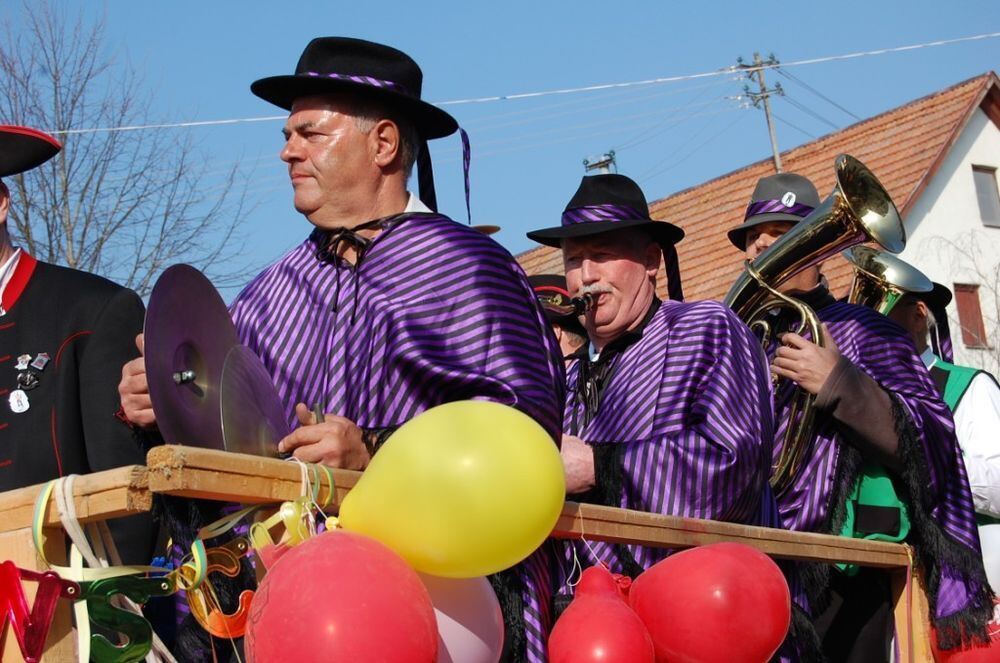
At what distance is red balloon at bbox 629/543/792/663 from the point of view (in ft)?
9.57

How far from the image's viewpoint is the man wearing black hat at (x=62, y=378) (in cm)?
388

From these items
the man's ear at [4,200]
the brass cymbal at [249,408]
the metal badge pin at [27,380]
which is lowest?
the brass cymbal at [249,408]

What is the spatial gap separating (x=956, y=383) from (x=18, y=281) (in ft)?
12.0

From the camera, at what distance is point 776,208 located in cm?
602

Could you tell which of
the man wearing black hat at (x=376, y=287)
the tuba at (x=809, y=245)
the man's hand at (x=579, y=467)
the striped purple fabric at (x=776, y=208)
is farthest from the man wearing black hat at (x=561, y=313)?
the man wearing black hat at (x=376, y=287)

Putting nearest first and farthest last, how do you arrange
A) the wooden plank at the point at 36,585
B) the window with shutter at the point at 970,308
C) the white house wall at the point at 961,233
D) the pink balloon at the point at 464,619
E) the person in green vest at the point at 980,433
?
1. the wooden plank at the point at 36,585
2. the pink balloon at the point at 464,619
3. the person in green vest at the point at 980,433
4. the white house wall at the point at 961,233
5. the window with shutter at the point at 970,308

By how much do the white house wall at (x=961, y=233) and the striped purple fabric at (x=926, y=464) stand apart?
670 inches

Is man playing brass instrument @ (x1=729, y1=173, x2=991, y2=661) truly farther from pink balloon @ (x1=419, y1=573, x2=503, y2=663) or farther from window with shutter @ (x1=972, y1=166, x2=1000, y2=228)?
window with shutter @ (x1=972, y1=166, x2=1000, y2=228)

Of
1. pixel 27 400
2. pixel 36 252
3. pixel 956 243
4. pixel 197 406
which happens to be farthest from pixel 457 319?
pixel 956 243

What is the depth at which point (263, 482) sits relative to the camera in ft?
7.59

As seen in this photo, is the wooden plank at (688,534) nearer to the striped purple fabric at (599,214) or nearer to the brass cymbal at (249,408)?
the brass cymbal at (249,408)

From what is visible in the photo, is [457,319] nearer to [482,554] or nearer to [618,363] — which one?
[482,554]

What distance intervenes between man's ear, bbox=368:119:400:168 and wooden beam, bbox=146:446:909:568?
1158 mm

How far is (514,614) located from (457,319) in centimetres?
69
